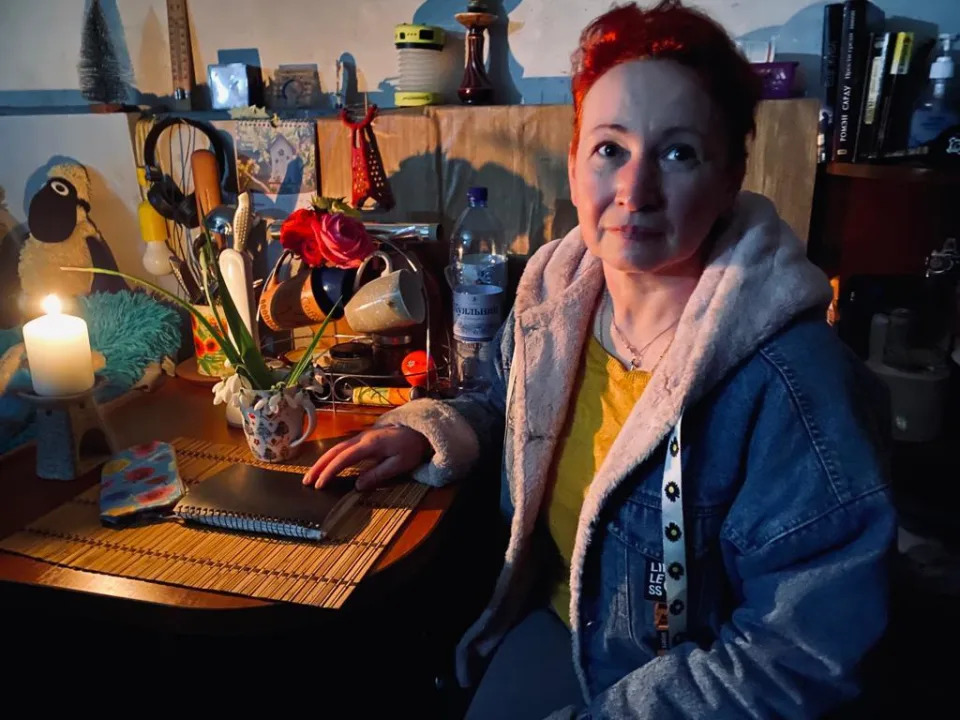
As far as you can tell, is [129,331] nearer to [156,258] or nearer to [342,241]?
[156,258]

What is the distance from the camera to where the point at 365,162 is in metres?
1.49

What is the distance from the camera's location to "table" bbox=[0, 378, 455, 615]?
0.81 meters

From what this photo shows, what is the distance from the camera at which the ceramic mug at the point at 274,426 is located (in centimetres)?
107

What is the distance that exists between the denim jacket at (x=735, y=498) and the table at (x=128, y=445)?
174mm

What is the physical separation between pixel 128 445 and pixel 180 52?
Result: 0.89 m

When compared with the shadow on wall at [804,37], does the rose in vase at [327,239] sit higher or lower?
lower

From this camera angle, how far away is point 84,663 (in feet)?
4.31

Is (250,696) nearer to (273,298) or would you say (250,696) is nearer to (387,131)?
(273,298)

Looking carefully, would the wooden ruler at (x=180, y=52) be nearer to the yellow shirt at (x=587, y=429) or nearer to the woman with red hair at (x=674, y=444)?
the woman with red hair at (x=674, y=444)

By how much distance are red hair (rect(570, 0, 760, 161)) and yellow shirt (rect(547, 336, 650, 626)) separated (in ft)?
0.97

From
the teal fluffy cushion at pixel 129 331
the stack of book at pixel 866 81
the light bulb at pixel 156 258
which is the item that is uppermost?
the stack of book at pixel 866 81

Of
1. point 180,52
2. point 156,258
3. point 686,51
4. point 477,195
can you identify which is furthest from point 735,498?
point 180,52

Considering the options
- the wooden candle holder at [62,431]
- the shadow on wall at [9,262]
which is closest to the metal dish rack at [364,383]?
the wooden candle holder at [62,431]

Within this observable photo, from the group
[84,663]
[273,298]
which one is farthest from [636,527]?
[84,663]
